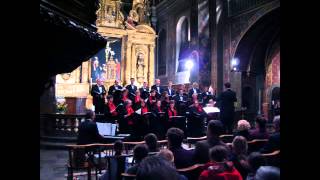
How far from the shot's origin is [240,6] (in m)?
14.9

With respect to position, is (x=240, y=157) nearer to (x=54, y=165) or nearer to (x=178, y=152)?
(x=178, y=152)

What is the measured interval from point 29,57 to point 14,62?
0.05 m

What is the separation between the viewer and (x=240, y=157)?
4.13 m

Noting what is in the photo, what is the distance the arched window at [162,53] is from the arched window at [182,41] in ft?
5.18

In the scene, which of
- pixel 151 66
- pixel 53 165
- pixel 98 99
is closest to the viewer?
pixel 53 165

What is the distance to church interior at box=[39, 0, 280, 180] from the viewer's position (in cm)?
311

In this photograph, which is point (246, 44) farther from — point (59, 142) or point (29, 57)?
point (29, 57)

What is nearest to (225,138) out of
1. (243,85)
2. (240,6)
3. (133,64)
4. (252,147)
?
(252,147)

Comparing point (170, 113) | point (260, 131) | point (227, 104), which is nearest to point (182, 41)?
point (170, 113)

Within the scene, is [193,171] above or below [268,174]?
below

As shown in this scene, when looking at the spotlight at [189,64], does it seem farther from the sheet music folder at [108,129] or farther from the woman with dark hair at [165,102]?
the sheet music folder at [108,129]

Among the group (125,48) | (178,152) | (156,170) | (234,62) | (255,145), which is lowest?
(255,145)

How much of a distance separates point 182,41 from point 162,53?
229 cm

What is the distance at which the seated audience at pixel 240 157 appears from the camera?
4043 millimetres
